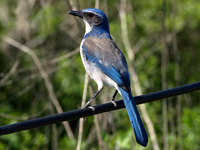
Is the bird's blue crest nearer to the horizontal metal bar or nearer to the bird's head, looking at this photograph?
the bird's head

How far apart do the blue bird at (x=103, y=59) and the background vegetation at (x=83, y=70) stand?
100 cm

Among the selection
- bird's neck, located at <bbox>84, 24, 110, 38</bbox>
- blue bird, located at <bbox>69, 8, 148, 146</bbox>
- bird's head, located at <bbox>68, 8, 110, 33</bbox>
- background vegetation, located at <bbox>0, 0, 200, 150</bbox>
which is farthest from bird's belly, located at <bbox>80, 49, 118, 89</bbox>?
background vegetation, located at <bbox>0, 0, 200, 150</bbox>

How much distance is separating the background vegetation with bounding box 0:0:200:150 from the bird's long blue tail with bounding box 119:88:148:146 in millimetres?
1765

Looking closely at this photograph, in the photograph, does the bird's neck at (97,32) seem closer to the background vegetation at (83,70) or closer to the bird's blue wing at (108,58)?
the bird's blue wing at (108,58)

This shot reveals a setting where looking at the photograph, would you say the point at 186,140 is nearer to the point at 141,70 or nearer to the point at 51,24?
the point at 141,70

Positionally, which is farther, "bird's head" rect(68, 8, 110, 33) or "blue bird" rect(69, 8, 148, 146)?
"bird's head" rect(68, 8, 110, 33)

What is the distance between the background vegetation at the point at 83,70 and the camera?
5.95m

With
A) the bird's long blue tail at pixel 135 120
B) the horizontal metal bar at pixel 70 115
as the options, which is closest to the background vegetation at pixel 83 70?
the bird's long blue tail at pixel 135 120

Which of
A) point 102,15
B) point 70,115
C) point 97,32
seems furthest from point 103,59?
point 70,115

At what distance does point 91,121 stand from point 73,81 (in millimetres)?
861

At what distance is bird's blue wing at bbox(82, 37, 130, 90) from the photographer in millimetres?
3950

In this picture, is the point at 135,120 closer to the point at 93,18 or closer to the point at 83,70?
the point at 93,18

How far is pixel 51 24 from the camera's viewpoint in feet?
25.1

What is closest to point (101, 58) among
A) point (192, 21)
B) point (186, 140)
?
point (186, 140)
